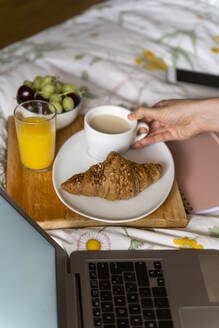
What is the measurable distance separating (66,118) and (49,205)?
28 cm

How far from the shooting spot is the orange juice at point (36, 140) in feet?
2.95

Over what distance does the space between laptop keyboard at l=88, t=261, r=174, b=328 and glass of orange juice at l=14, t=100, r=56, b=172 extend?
1.03 ft

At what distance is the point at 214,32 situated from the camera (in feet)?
4.95

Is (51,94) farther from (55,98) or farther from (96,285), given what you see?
(96,285)

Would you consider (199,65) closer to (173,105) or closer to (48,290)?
(173,105)

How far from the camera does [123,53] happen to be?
54.2 inches

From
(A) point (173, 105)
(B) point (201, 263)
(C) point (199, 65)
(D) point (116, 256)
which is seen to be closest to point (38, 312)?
(D) point (116, 256)

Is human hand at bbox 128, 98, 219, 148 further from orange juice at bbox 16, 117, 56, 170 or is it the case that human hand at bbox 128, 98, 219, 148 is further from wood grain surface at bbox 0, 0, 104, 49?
wood grain surface at bbox 0, 0, 104, 49

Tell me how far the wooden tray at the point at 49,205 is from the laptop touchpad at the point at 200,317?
0.23 meters

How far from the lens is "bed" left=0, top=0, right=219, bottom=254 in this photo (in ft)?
4.06

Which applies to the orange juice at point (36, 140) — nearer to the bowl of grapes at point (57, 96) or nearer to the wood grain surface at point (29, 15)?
the bowl of grapes at point (57, 96)

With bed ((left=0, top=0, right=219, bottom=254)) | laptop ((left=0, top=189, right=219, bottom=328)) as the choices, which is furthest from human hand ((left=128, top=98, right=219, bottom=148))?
laptop ((left=0, top=189, right=219, bottom=328))

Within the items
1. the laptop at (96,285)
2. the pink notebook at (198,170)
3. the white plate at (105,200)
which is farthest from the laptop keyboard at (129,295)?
the pink notebook at (198,170)

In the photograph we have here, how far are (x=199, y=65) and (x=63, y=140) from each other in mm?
649
